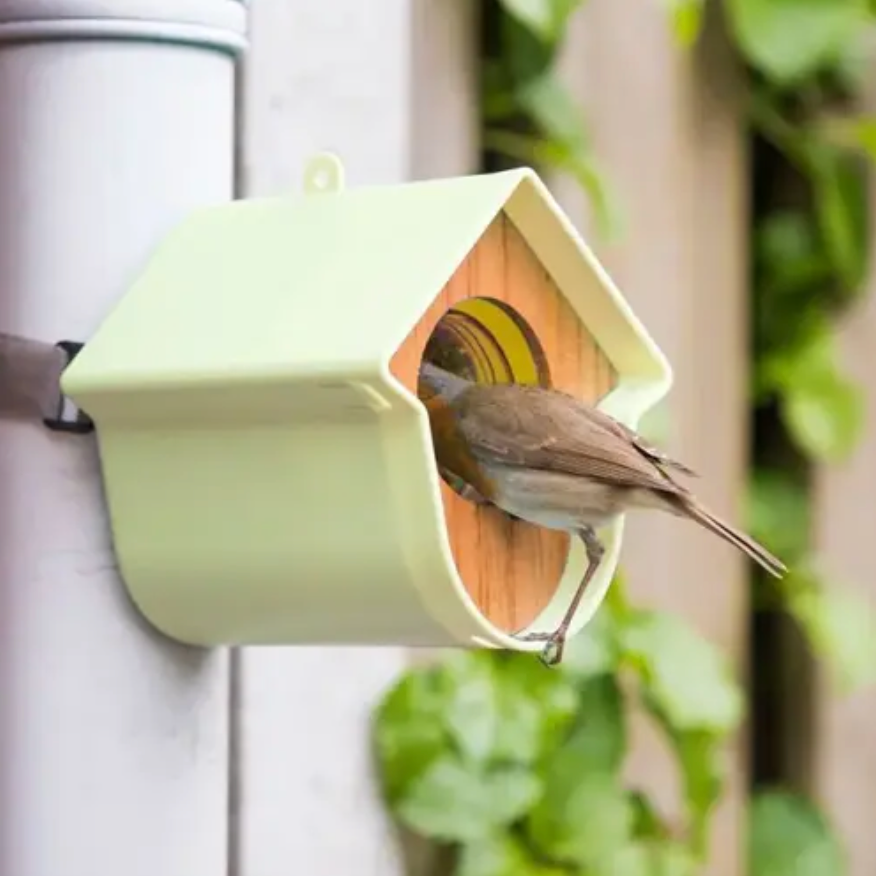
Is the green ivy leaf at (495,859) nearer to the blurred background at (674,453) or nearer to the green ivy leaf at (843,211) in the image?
the blurred background at (674,453)

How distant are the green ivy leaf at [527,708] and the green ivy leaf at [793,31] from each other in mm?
557

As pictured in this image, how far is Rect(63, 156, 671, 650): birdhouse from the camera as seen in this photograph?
3.00 feet

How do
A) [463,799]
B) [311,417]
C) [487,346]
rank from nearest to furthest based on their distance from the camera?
[311,417] < [487,346] < [463,799]

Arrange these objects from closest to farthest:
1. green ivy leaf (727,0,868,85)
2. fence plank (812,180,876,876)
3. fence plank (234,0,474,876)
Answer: fence plank (234,0,474,876), green ivy leaf (727,0,868,85), fence plank (812,180,876,876)

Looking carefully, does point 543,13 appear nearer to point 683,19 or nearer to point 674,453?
point 683,19

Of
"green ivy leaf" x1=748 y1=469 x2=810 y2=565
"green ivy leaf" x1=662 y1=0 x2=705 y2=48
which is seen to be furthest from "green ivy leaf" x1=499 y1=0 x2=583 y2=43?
"green ivy leaf" x1=748 y1=469 x2=810 y2=565

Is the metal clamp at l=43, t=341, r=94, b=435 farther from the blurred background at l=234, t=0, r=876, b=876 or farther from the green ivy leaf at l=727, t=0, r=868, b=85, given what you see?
the green ivy leaf at l=727, t=0, r=868, b=85

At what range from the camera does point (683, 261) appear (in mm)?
1717

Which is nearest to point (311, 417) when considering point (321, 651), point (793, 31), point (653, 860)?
point (321, 651)

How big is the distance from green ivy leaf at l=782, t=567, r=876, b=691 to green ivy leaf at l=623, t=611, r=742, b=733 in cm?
21

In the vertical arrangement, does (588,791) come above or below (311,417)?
below

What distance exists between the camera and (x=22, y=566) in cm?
100

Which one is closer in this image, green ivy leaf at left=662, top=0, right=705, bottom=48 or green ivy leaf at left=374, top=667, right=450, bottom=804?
green ivy leaf at left=374, top=667, right=450, bottom=804

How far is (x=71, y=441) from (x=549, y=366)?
9.6 inches
